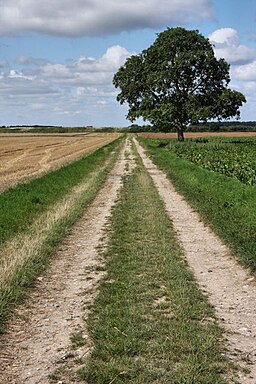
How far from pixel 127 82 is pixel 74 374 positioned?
58972 millimetres

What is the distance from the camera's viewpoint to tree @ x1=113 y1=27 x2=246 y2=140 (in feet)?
181

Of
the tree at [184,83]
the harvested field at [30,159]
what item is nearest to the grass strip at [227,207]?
the harvested field at [30,159]

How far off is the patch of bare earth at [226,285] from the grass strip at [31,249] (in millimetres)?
2830

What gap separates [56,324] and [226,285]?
3.10 meters

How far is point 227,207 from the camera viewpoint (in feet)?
48.1

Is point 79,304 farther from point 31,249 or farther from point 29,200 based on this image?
point 29,200

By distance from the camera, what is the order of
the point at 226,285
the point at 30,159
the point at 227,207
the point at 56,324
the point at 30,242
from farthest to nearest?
the point at 30,159 → the point at 227,207 → the point at 30,242 → the point at 226,285 → the point at 56,324

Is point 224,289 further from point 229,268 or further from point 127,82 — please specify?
point 127,82

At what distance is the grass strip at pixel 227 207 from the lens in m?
10.3

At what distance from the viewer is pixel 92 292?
744cm

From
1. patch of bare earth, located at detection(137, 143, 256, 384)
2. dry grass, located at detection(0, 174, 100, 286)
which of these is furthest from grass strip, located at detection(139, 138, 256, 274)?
dry grass, located at detection(0, 174, 100, 286)

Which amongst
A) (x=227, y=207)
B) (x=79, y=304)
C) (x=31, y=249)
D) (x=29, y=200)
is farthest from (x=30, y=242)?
(x=227, y=207)

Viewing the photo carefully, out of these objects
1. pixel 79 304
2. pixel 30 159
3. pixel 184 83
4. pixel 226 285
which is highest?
pixel 184 83

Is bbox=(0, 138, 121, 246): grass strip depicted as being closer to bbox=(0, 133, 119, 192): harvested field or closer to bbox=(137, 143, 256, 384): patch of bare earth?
bbox=(0, 133, 119, 192): harvested field
